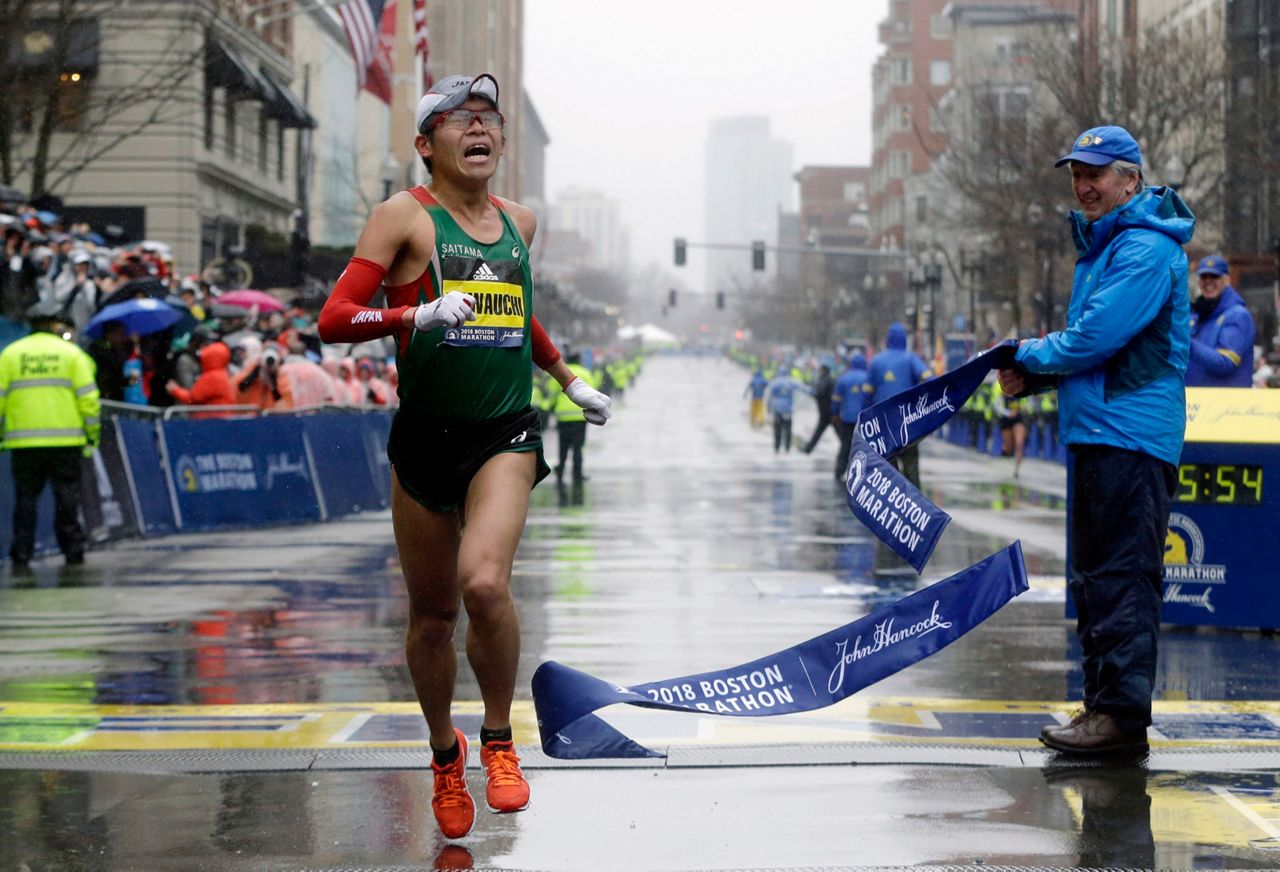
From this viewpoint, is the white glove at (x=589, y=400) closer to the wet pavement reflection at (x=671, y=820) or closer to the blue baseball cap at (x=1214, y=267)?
the wet pavement reflection at (x=671, y=820)

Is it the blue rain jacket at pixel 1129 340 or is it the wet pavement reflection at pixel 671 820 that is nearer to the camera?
the wet pavement reflection at pixel 671 820

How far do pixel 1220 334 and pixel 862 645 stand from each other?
6076 mm

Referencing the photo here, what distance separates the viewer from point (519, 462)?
18.9 ft

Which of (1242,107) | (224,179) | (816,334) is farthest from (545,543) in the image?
(816,334)

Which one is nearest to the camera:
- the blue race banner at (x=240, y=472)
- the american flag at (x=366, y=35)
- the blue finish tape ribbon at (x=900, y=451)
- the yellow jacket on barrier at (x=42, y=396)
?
the blue finish tape ribbon at (x=900, y=451)

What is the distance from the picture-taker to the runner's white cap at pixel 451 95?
580 cm

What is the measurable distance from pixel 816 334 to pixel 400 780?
118 meters

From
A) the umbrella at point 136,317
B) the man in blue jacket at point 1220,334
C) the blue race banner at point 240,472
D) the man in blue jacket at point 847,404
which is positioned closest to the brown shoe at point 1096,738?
the man in blue jacket at point 1220,334

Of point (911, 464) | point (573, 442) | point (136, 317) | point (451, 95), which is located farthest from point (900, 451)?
point (573, 442)

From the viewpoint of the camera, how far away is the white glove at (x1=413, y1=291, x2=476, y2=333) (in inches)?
211

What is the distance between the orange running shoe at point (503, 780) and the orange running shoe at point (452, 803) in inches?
3.0

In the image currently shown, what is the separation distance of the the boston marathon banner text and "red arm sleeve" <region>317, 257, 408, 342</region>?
3.56 ft

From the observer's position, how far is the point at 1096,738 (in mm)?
6840

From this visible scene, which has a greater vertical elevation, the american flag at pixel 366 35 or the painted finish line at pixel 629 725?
the american flag at pixel 366 35
